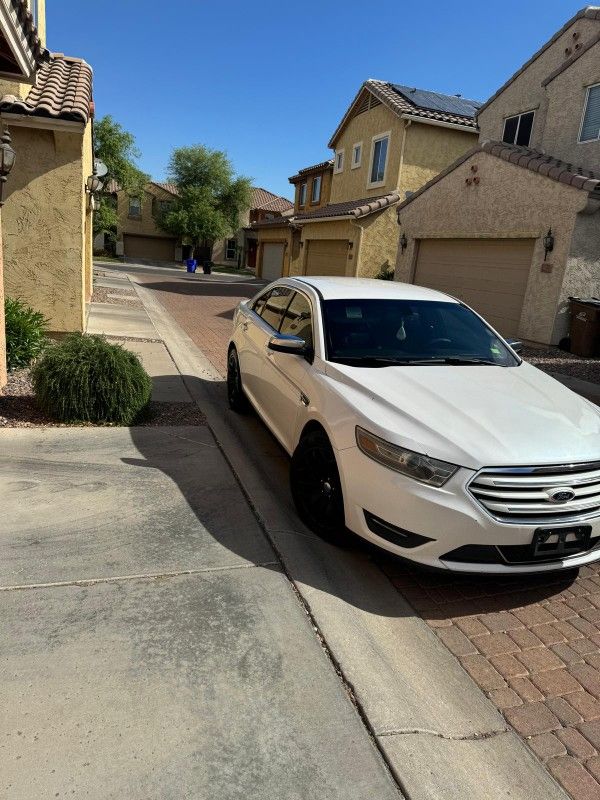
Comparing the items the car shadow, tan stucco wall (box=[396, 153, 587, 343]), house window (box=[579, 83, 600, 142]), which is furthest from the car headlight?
house window (box=[579, 83, 600, 142])

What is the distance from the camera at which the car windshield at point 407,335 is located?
13.0 feet

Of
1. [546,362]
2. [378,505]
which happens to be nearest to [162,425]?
[378,505]

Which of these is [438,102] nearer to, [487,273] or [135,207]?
[487,273]

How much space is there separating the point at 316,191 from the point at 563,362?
21.4m

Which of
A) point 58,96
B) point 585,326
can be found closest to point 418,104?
point 585,326

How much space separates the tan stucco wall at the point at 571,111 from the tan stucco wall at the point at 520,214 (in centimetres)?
274

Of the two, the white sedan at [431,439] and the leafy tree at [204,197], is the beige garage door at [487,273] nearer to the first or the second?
the white sedan at [431,439]

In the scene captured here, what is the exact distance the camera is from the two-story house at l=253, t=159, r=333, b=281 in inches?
1079

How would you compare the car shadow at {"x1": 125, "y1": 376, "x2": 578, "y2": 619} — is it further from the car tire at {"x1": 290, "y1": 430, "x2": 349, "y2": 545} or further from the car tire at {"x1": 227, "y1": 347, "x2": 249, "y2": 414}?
the car tire at {"x1": 227, "y1": 347, "x2": 249, "y2": 414}

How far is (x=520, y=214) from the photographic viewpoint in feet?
37.7

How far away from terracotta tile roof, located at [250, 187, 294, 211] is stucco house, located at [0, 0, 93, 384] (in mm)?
41088

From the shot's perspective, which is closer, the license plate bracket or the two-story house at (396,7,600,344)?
the license plate bracket

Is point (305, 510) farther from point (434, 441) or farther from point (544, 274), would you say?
point (544, 274)

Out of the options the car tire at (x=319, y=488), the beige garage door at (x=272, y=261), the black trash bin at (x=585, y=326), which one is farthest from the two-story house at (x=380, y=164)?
the car tire at (x=319, y=488)
